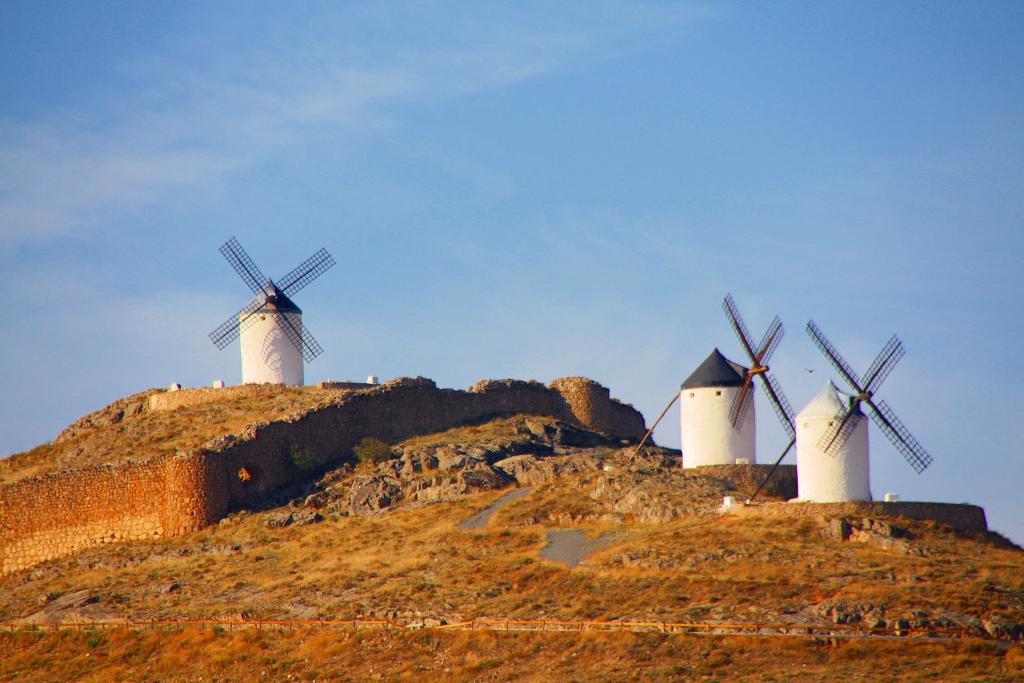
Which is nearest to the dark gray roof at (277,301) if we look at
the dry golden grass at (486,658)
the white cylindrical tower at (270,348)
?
the white cylindrical tower at (270,348)

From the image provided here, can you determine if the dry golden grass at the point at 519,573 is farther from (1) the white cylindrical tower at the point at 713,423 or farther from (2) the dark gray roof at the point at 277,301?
(2) the dark gray roof at the point at 277,301

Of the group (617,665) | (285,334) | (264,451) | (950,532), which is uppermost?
(285,334)

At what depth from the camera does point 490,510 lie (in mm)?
43531

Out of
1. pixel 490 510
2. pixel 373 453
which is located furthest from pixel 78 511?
pixel 490 510

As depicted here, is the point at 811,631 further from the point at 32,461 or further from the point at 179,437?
the point at 32,461

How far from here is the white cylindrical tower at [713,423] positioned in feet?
149

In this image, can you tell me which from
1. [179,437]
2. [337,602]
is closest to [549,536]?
[337,602]

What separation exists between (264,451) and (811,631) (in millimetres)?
21112

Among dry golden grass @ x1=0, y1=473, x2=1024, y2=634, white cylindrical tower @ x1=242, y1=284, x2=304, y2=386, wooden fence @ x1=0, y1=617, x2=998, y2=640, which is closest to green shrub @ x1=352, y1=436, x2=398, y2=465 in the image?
dry golden grass @ x1=0, y1=473, x2=1024, y2=634

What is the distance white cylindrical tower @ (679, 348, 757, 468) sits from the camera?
45312 millimetres

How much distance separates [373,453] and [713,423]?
11.0 metres

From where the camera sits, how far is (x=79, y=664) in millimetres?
36062

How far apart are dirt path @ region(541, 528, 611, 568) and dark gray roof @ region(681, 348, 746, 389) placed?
7203 mm

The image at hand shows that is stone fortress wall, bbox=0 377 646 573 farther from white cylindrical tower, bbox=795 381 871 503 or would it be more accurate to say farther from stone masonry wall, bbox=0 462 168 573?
white cylindrical tower, bbox=795 381 871 503
